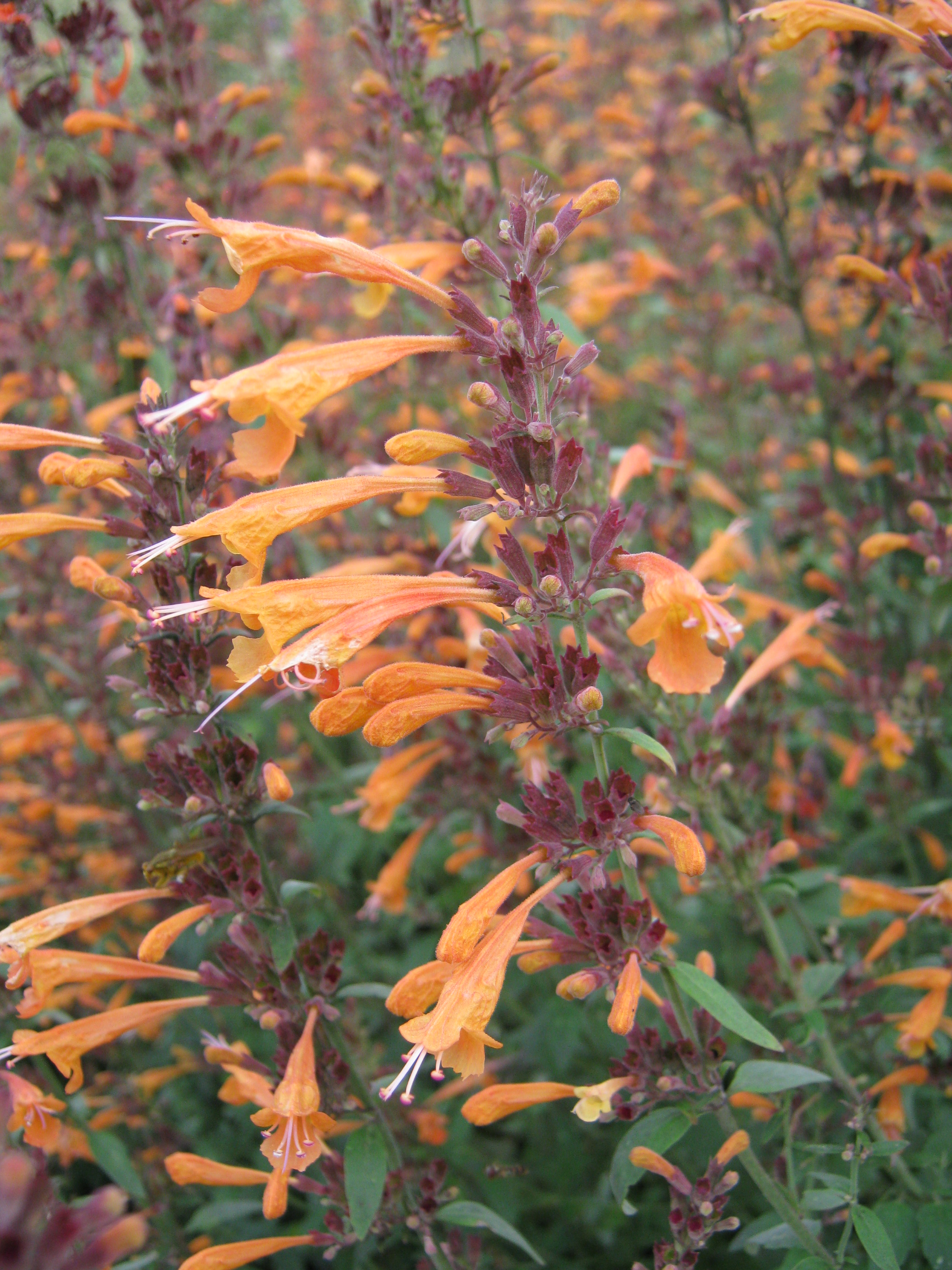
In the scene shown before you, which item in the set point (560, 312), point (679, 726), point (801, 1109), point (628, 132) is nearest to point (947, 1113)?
point (801, 1109)

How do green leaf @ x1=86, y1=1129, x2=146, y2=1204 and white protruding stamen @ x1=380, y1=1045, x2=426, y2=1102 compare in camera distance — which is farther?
green leaf @ x1=86, y1=1129, x2=146, y2=1204

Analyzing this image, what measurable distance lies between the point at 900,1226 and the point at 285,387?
8.43 feet

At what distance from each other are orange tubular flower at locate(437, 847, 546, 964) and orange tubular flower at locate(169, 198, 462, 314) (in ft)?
4.10

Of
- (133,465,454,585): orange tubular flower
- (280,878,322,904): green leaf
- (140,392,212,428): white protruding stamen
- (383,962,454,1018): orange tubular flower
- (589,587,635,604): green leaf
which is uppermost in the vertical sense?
(140,392,212,428): white protruding stamen

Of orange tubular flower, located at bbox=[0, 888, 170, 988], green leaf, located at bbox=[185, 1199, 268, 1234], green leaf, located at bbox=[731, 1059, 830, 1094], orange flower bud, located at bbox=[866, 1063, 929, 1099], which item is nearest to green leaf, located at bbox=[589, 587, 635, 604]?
green leaf, located at bbox=[731, 1059, 830, 1094]

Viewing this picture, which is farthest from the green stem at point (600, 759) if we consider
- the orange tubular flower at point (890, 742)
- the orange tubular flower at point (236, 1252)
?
the orange tubular flower at point (890, 742)

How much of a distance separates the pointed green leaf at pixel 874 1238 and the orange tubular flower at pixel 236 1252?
136 cm

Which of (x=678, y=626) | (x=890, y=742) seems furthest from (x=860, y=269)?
(x=678, y=626)

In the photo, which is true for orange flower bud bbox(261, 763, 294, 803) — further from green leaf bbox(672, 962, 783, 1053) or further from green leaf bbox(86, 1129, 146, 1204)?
green leaf bbox(86, 1129, 146, 1204)

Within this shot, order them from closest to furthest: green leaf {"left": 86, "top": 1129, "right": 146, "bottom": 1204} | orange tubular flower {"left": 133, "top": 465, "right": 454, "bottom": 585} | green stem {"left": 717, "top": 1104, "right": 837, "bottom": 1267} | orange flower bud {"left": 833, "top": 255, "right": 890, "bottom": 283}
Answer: orange tubular flower {"left": 133, "top": 465, "right": 454, "bottom": 585}
green stem {"left": 717, "top": 1104, "right": 837, "bottom": 1267}
green leaf {"left": 86, "top": 1129, "right": 146, "bottom": 1204}
orange flower bud {"left": 833, "top": 255, "right": 890, "bottom": 283}

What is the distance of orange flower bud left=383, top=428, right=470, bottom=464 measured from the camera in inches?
79.8

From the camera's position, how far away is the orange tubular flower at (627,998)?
1.90 m

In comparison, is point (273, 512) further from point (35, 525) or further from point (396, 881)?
point (396, 881)

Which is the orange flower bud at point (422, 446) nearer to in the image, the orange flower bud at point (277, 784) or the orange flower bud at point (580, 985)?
the orange flower bud at point (277, 784)
